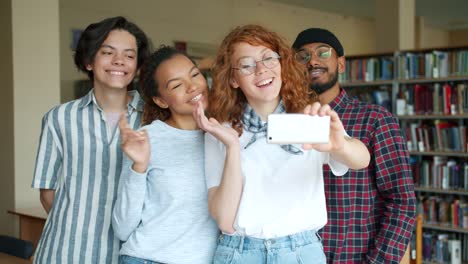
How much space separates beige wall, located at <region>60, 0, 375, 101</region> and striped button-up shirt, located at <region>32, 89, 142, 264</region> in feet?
15.7

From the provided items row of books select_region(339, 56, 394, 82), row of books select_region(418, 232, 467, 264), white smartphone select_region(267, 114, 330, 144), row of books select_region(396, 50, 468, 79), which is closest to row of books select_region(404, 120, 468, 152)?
row of books select_region(396, 50, 468, 79)

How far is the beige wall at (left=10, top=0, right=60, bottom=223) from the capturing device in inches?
186

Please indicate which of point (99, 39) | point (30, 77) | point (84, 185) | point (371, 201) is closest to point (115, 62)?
point (99, 39)

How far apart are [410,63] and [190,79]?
4.90m

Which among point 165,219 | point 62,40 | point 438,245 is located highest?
point 62,40

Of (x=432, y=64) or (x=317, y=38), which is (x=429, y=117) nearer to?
(x=432, y=64)

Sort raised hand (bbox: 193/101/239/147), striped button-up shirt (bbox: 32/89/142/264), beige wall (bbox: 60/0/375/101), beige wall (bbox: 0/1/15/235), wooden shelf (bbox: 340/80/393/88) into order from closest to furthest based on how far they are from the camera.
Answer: raised hand (bbox: 193/101/239/147), striped button-up shirt (bbox: 32/89/142/264), beige wall (bbox: 0/1/15/235), wooden shelf (bbox: 340/80/393/88), beige wall (bbox: 60/0/375/101)

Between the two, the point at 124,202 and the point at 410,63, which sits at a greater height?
the point at 410,63

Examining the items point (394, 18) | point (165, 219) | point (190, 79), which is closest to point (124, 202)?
point (165, 219)

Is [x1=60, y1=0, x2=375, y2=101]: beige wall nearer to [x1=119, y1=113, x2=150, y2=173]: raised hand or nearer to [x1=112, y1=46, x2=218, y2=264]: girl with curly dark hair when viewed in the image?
[x1=112, y1=46, x2=218, y2=264]: girl with curly dark hair

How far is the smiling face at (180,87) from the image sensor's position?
1.68 m

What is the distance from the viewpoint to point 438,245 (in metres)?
5.82

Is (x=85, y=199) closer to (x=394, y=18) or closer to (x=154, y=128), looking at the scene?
(x=154, y=128)

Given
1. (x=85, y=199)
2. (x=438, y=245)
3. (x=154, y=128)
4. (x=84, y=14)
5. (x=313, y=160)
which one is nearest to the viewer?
(x=313, y=160)
